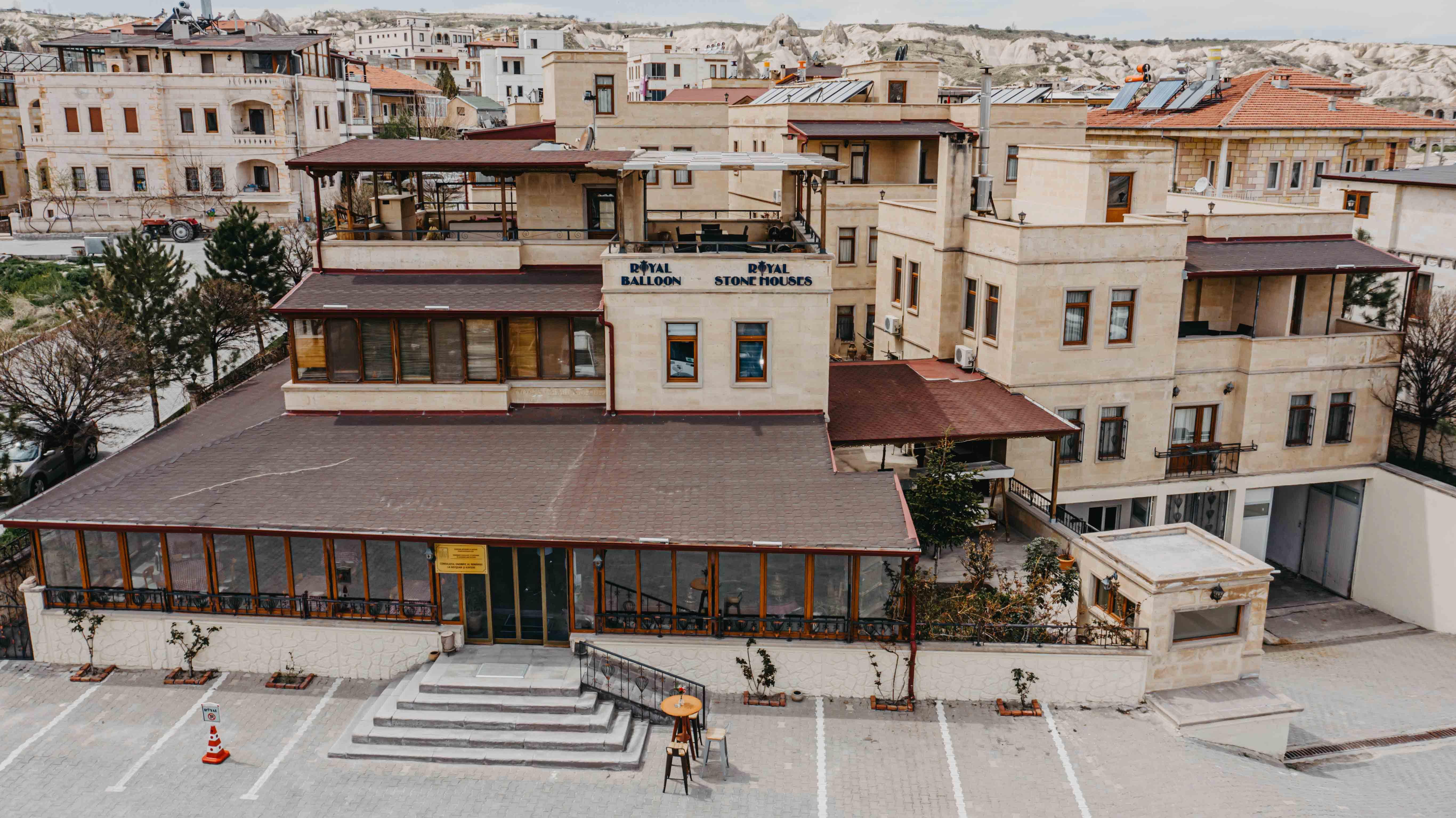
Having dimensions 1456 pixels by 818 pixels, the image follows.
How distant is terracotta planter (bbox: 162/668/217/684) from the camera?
19.7 m

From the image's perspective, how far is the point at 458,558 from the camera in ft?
63.5

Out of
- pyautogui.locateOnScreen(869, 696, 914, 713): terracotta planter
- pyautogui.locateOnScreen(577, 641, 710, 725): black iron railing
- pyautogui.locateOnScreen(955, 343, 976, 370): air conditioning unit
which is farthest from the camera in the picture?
pyautogui.locateOnScreen(955, 343, 976, 370): air conditioning unit

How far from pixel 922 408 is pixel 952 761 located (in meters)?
10.0

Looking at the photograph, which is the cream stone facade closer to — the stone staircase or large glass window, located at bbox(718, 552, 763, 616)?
the stone staircase

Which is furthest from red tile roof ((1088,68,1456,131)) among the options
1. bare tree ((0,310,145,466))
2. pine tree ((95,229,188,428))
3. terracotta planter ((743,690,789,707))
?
bare tree ((0,310,145,466))

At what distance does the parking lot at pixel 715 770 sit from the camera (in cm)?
1645

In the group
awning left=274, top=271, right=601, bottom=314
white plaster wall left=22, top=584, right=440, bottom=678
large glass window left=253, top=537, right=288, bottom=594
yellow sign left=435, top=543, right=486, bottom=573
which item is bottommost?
white plaster wall left=22, top=584, right=440, bottom=678

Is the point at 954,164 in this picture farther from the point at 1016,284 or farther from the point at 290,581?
the point at 290,581

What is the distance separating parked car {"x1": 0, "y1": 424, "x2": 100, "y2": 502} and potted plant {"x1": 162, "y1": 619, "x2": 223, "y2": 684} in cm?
1035

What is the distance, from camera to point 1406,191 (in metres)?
38.3

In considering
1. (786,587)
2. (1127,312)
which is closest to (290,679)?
(786,587)

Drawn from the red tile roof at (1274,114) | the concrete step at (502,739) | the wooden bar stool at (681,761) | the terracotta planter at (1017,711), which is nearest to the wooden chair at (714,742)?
the wooden bar stool at (681,761)

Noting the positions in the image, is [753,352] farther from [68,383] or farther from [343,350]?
[68,383]

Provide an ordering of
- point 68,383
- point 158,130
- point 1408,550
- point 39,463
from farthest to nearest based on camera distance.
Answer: point 158,130 < point 1408,550 < point 39,463 < point 68,383
